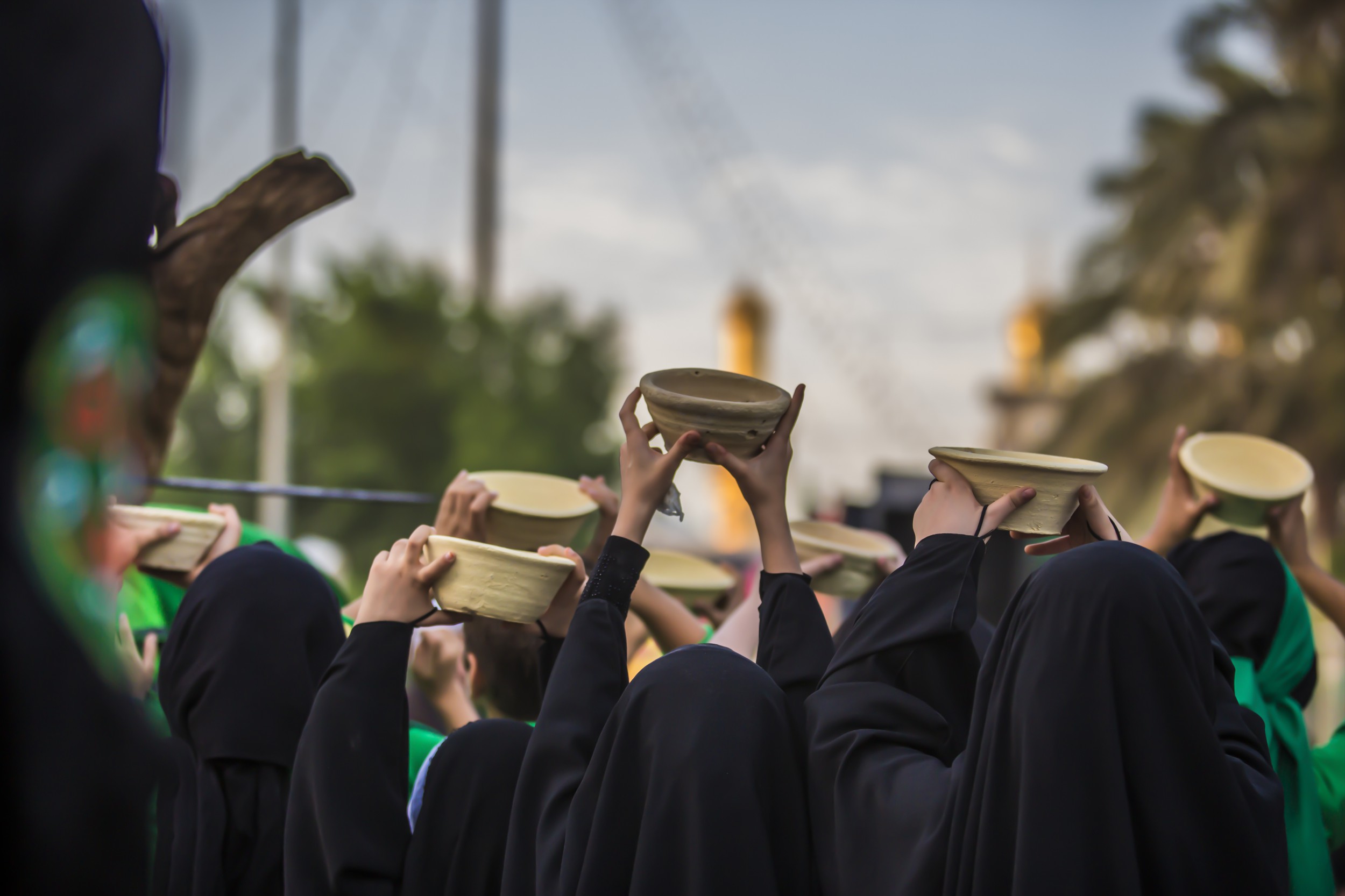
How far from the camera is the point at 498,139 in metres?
22.4

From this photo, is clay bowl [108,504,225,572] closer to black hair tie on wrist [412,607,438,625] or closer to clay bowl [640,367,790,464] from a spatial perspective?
black hair tie on wrist [412,607,438,625]

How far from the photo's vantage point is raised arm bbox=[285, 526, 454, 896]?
205cm

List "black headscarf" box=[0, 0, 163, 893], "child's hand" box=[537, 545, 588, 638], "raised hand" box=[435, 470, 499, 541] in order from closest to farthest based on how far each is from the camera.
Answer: "black headscarf" box=[0, 0, 163, 893] < "child's hand" box=[537, 545, 588, 638] < "raised hand" box=[435, 470, 499, 541]

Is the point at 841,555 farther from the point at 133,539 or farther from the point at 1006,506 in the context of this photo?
the point at 133,539

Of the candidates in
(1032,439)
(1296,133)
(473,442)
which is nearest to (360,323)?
(473,442)

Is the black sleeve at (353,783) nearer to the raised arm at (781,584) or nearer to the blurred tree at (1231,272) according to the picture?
the raised arm at (781,584)

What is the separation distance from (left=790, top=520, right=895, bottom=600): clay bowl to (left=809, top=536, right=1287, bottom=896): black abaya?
1287 millimetres

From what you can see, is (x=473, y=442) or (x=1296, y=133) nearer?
(x=1296, y=133)

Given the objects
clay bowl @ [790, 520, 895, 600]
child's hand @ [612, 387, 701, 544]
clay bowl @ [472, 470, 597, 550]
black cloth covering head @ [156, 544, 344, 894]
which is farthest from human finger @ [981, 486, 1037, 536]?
black cloth covering head @ [156, 544, 344, 894]

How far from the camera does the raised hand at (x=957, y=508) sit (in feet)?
6.63

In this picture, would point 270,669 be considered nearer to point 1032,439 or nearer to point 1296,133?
point 1296,133

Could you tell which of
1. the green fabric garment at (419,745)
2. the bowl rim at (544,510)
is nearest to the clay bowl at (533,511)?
the bowl rim at (544,510)

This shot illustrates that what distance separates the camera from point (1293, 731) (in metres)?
2.70

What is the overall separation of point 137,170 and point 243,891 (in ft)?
6.15
